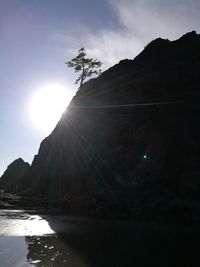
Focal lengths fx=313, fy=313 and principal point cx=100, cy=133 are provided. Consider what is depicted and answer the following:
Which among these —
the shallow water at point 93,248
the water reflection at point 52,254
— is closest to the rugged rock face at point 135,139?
the shallow water at point 93,248

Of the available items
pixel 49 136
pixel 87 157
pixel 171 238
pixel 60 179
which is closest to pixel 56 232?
pixel 171 238

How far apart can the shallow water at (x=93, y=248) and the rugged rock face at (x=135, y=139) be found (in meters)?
20.9

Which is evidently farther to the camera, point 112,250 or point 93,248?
point 93,248

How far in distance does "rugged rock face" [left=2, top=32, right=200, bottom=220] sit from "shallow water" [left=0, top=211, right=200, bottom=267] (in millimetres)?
20863

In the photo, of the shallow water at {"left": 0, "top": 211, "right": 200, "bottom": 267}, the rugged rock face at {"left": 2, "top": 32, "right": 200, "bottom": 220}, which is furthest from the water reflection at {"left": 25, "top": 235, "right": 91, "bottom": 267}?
the rugged rock face at {"left": 2, "top": 32, "right": 200, "bottom": 220}

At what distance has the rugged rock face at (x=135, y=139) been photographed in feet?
163

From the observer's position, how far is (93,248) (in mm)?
20828

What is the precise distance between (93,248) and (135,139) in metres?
37.5

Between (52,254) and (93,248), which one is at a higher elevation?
(52,254)

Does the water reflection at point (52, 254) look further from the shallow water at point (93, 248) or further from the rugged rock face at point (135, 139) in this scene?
the rugged rock face at point (135, 139)

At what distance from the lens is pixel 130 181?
5228 cm

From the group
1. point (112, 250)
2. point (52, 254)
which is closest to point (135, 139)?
point (112, 250)

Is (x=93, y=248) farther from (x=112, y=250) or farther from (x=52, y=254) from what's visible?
(x=52, y=254)

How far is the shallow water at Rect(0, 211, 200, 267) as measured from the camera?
1684cm
